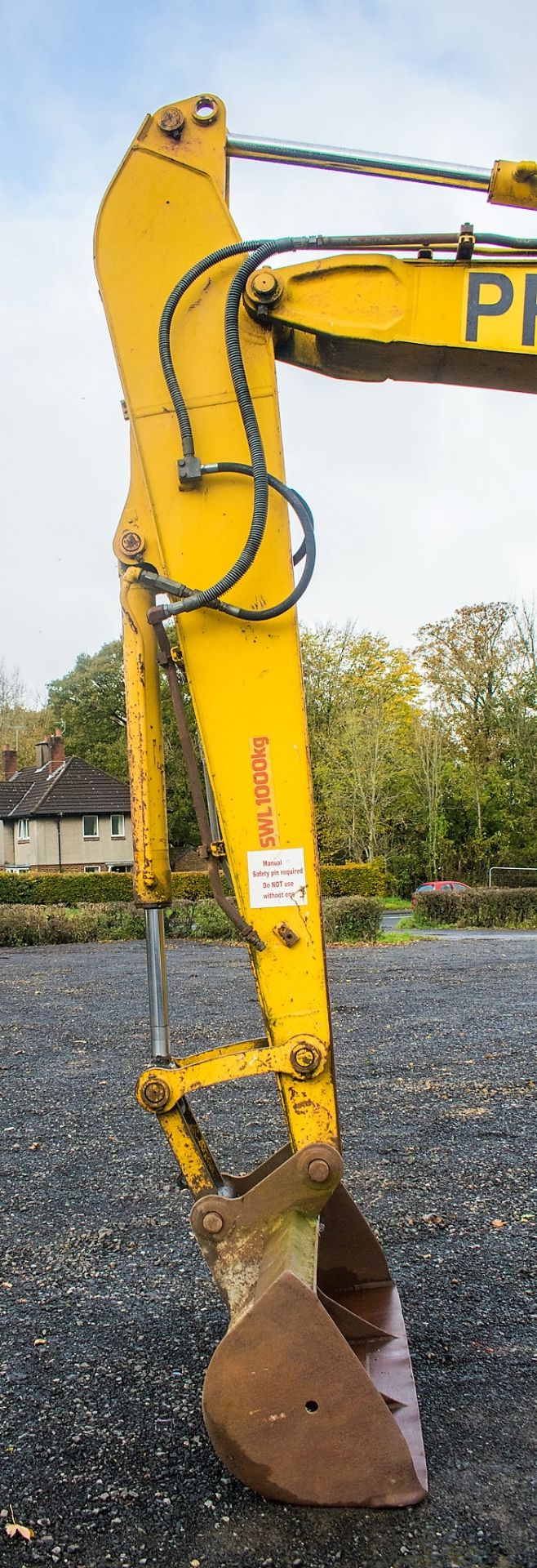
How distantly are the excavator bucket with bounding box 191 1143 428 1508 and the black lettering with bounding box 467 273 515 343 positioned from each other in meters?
2.21

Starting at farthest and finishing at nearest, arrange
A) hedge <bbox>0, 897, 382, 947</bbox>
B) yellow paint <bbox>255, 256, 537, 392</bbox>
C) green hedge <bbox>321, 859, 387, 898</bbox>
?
green hedge <bbox>321, 859, 387, 898</bbox> → hedge <bbox>0, 897, 382, 947</bbox> → yellow paint <bbox>255, 256, 537, 392</bbox>

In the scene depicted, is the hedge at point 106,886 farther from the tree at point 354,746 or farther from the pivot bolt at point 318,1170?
the pivot bolt at point 318,1170

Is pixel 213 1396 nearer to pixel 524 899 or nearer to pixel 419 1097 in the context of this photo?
pixel 419 1097

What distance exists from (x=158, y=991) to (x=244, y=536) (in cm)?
125

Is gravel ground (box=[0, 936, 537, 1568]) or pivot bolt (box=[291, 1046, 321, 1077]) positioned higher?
pivot bolt (box=[291, 1046, 321, 1077])

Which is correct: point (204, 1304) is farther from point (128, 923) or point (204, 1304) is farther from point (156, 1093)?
point (128, 923)

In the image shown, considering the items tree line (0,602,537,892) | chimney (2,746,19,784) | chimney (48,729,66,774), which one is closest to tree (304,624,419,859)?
tree line (0,602,537,892)

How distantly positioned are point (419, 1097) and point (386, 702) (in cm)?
Answer: 3240

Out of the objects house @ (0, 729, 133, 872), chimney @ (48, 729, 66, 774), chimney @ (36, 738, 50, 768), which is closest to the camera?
house @ (0, 729, 133, 872)

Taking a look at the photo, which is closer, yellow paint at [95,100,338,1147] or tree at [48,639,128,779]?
yellow paint at [95,100,338,1147]

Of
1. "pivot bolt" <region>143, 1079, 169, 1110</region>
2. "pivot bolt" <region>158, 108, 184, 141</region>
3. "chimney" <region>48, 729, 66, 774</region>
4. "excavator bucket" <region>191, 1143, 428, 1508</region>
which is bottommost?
"excavator bucket" <region>191, 1143, 428, 1508</region>

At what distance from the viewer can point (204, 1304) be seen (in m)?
3.78

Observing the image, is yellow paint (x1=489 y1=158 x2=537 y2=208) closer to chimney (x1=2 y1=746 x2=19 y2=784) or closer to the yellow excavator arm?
the yellow excavator arm

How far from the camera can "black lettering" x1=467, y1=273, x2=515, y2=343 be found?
2.93 m
